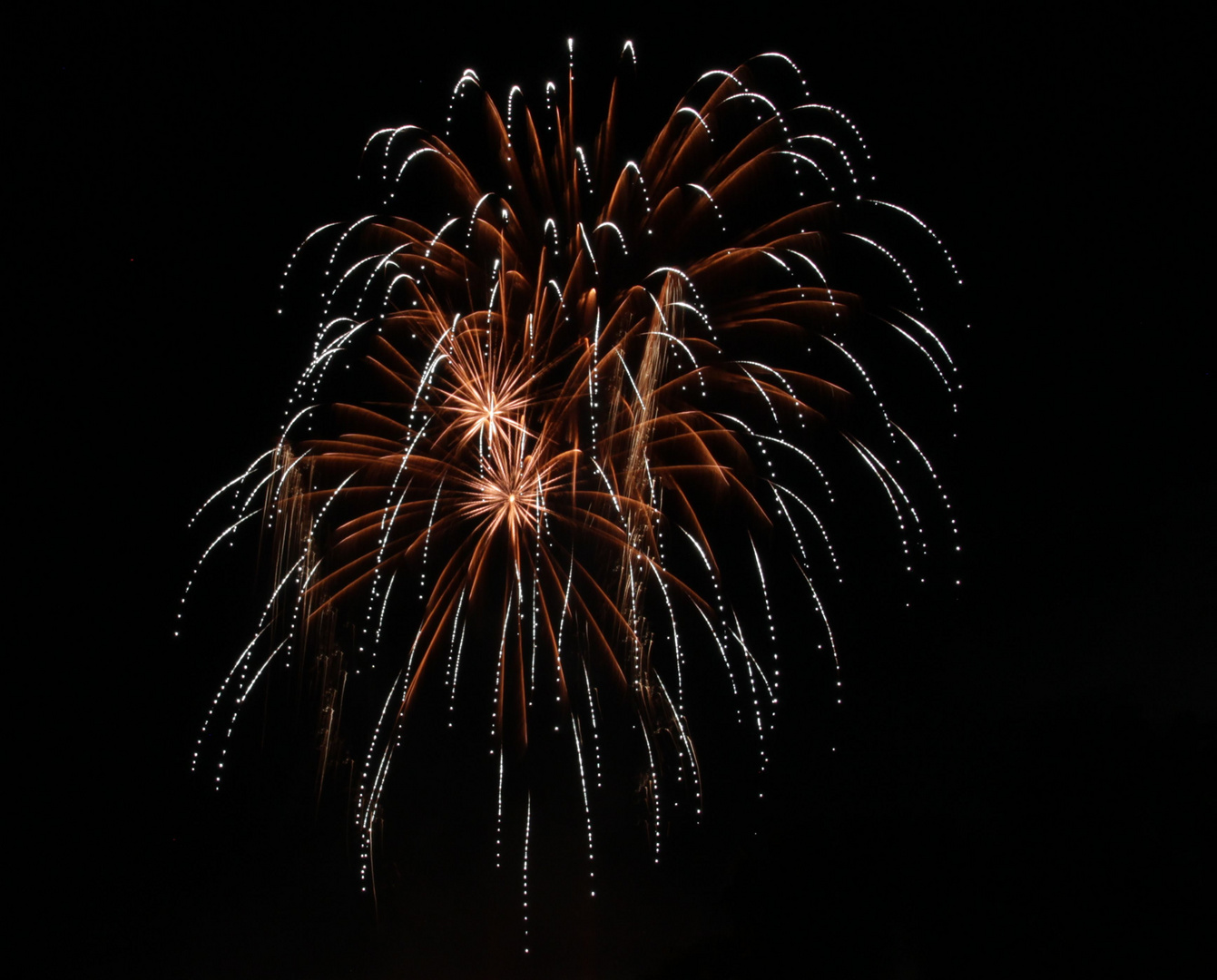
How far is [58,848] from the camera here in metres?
11.5

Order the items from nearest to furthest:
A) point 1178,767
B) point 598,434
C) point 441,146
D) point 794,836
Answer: point 598,434 < point 441,146 < point 1178,767 < point 794,836

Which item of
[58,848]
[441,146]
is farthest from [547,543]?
[58,848]

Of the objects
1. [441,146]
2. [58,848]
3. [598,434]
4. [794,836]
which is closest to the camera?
[598,434]

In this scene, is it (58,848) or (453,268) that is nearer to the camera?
(453,268)

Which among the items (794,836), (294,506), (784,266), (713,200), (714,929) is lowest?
(714,929)

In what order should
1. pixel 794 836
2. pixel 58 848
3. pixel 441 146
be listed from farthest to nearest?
pixel 58 848
pixel 794 836
pixel 441 146

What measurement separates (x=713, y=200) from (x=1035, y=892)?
7.83 m

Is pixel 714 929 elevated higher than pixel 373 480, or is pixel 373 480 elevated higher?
pixel 373 480

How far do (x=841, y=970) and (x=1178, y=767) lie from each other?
421 cm

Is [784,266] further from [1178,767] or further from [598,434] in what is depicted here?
[1178,767]

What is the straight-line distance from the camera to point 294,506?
28.5ft

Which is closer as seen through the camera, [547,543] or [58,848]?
[547,543]

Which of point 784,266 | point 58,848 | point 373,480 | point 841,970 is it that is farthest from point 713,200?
point 58,848

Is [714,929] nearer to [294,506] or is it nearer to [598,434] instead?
[598,434]
